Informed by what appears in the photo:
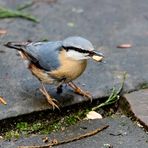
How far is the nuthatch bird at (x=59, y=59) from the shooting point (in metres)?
3.31

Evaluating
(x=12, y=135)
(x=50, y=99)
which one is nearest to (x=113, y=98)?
(x=50, y=99)

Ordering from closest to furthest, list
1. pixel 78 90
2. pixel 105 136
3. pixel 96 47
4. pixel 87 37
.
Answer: pixel 105 136, pixel 78 90, pixel 96 47, pixel 87 37

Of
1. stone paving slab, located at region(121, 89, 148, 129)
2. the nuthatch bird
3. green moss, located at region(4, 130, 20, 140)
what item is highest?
the nuthatch bird

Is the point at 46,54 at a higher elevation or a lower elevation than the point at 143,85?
higher

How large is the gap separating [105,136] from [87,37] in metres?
1.53

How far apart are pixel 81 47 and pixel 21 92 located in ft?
2.21

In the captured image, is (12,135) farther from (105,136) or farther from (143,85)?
(143,85)

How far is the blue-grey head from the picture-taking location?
3.29 meters

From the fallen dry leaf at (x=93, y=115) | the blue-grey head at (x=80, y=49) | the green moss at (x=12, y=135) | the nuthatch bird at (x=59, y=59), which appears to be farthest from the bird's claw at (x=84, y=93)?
the green moss at (x=12, y=135)

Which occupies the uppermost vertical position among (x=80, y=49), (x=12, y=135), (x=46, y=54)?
(x=80, y=49)

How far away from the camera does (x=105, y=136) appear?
324 cm

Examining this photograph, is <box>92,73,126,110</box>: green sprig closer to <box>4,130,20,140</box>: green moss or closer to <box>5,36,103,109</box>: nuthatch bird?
<box>5,36,103,109</box>: nuthatch bird

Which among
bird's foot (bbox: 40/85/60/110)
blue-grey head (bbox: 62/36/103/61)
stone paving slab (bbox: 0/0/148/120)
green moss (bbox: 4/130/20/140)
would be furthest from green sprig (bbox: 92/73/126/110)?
green moss (bbox: 4/130/20/140)

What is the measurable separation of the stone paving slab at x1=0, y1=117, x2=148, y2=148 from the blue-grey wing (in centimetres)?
45
